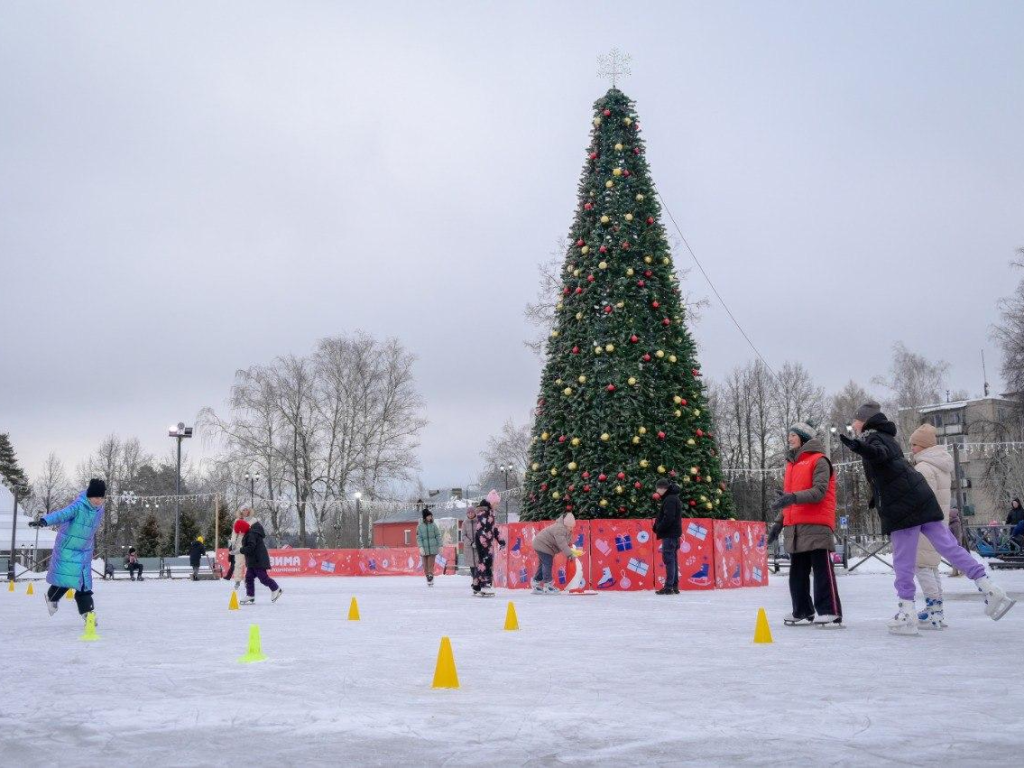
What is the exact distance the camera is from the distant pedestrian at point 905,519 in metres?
8.53

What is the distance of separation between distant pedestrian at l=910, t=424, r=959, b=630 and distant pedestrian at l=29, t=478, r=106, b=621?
8605 millimetres

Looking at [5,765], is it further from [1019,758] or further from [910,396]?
[910,396]

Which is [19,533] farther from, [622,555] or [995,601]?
[995,601]

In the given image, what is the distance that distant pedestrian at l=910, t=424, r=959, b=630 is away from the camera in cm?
910

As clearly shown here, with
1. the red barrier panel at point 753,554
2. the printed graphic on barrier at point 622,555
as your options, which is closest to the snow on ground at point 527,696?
the printed graphic on barrier at point 622,555

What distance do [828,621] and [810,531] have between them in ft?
2.80

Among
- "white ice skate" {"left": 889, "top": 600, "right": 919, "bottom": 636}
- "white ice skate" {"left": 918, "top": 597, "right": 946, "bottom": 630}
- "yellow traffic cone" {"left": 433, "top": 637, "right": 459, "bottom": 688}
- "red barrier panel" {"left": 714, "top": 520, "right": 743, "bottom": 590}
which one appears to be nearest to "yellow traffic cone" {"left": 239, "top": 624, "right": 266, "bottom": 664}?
"yellow traffic cone" {"left": 433, "top": 637, "right": 459, "bottom": 688}

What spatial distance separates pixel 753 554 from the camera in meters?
20.5

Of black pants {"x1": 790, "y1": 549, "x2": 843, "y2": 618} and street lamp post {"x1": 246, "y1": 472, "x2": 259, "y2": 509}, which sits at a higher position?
street lamp post {"x1": 246, "y1": 472, "x2": 259, "y2": 509}

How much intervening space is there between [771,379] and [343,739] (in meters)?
60.6

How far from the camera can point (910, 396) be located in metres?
60.7

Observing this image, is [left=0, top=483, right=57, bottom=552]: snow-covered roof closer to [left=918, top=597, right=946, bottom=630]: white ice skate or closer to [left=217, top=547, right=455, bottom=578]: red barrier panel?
[left=217, top=547, right=455, bottom=578]: red barrier panel

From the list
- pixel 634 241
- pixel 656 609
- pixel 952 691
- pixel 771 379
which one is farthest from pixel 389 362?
pixel 952 691

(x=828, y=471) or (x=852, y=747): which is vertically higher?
(x=828, y=471)
